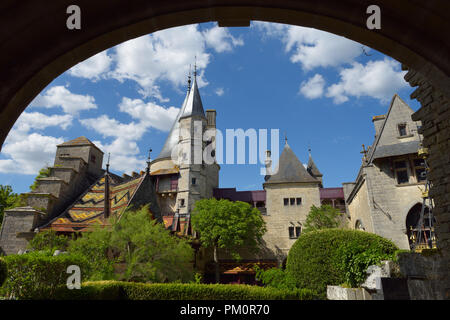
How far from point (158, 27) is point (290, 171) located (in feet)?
106

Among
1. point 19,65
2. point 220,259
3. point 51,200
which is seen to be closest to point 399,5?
point 19,65

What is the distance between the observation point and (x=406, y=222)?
738 inches

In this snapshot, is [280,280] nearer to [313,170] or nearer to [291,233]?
[291,233]

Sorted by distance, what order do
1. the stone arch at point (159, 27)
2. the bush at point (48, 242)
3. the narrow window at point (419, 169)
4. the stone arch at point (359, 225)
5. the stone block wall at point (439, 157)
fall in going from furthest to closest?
the stone arch at point (359, 225)
the narrow window at point (419, 169)
the bush at point (48, 242)
the stone block wall at point (439, 157)
the stone arch at point (159, 27)

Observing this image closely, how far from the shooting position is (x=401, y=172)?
19.7 metres

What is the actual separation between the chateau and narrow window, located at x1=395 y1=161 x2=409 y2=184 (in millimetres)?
59

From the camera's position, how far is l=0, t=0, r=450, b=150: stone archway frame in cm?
264

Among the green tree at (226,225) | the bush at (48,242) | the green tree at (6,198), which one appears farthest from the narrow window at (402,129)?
the green tree at (6,198)

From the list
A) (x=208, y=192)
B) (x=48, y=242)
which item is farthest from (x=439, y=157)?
(x=208, y=192)

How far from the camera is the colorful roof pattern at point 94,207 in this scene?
63.7 ft

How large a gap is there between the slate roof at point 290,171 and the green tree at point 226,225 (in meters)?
6.73

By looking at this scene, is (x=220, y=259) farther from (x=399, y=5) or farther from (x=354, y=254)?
(x=399, y=5)

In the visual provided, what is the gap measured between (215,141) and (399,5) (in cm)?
3593

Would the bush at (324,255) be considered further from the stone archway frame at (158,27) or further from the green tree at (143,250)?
the stone archway frame at (158,27)
